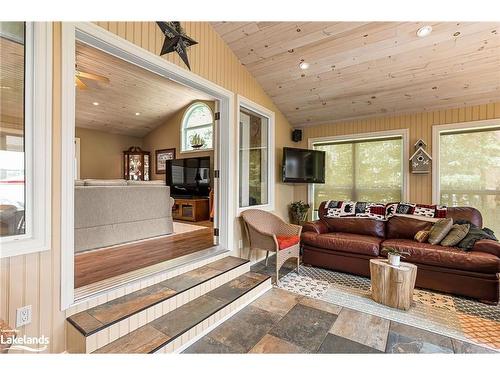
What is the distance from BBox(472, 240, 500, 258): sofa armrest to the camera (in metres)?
2.52

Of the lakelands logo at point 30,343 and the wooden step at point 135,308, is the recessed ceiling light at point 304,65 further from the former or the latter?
the lakelands logo at point 30,343

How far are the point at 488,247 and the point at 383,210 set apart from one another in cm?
129

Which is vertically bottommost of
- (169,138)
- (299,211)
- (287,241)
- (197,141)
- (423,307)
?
(423,307)

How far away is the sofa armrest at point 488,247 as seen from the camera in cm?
252

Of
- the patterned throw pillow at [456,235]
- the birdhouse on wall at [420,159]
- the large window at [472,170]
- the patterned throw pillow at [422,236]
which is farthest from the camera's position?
the birdhouse on wall at [420,159]

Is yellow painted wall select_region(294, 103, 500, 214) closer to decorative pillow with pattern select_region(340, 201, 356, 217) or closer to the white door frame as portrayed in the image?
decorative pillow with pattern select_region(340, 201, 356, 217)

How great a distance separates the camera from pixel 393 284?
2.40m

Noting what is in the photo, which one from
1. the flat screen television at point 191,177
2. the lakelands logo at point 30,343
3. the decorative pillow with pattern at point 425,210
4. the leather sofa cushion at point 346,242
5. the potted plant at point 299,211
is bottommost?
the lakelands logo at point 30,343

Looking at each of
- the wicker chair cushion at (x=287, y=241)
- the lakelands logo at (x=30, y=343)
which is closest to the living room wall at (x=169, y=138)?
the wicker chair cushion at (x=287, y=241)

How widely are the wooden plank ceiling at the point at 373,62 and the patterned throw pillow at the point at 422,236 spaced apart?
6.74 feet

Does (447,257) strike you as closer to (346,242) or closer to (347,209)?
(346,242)

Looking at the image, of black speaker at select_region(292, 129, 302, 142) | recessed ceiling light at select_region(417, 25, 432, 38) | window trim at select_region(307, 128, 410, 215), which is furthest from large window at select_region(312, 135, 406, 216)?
recessed ceiling light at select_region(417, 25, 432, 38)

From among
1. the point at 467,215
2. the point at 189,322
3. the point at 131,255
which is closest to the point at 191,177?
the point at 131,255
